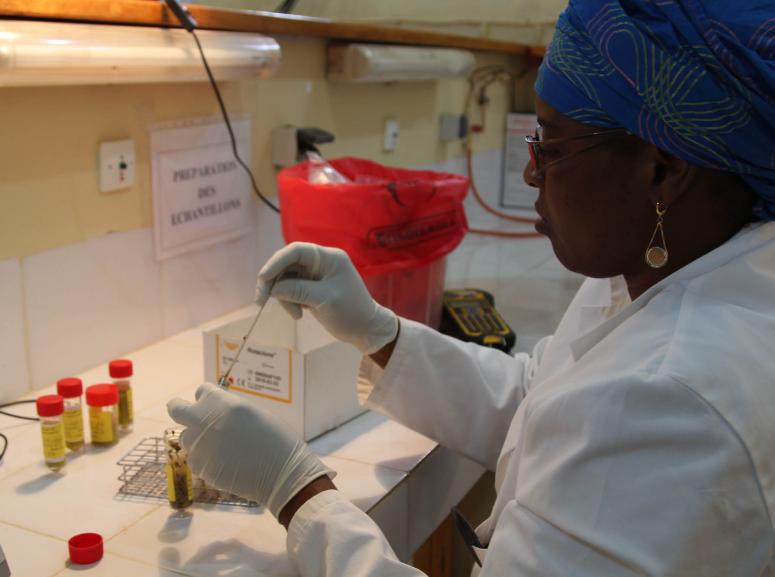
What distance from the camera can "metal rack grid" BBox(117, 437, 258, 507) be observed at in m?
1.08

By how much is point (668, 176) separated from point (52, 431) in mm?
851

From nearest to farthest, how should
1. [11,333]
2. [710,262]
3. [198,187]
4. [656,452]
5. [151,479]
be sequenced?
[656,452] → [710,262] → [151,479] → [11,333] → [198,187]

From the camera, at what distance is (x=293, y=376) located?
48.2 inches

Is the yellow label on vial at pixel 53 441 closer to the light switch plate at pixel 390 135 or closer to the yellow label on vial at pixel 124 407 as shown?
the yellow label on vial at pixel 124 407

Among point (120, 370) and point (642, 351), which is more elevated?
point (642, 351)

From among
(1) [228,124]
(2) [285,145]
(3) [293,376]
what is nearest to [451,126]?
(2) [285,145]

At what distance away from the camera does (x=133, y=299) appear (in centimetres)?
161

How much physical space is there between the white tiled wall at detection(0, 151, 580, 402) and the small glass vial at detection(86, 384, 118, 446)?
0.25 meters

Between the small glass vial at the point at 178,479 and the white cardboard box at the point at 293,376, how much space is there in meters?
0.21

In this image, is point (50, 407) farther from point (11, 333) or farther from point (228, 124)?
point (228, 124)

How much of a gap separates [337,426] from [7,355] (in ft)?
1.81

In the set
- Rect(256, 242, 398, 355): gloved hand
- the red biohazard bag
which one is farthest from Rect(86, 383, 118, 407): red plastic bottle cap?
the red biohazard bag

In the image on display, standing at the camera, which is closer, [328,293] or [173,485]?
[173,485]

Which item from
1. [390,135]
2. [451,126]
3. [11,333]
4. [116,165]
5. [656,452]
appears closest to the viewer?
[656,452]
